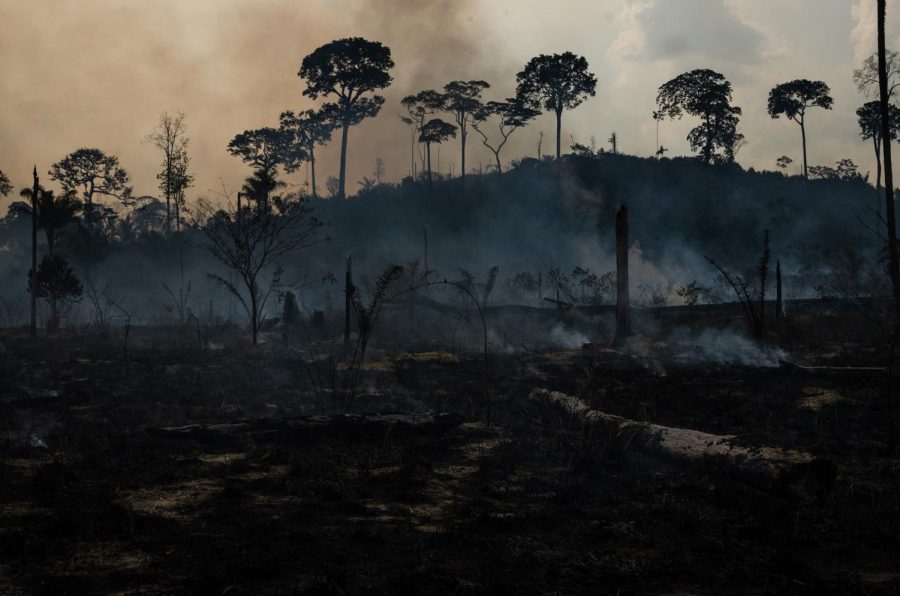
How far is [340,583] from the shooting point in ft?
17.3

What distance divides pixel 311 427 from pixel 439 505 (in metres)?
3.73

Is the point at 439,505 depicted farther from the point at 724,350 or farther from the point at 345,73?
the point at 345,73

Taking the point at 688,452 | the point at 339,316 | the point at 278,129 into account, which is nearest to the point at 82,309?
the point at 339,316

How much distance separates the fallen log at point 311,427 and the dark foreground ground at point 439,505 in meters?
0.07

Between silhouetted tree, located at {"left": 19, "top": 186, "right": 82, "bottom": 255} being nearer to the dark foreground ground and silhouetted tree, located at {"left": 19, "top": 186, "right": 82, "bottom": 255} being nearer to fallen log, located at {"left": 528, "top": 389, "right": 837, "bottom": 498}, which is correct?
the dark foreground ground

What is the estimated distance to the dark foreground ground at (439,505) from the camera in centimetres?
546

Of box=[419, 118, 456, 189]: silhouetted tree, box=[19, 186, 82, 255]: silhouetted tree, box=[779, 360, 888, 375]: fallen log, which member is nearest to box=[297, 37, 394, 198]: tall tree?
box=[419, 118, 456, 189]: silhouetted tree

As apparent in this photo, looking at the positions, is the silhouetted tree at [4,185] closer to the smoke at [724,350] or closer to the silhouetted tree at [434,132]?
the silhouetted tree at [434,132]

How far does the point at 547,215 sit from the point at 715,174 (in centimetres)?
1567

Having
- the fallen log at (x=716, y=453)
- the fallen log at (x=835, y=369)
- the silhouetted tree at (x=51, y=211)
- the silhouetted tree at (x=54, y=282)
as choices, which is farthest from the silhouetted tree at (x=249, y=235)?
the fallen log at (x=835, y=369)

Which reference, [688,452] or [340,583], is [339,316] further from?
[340,583]

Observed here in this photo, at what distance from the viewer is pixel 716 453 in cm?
822

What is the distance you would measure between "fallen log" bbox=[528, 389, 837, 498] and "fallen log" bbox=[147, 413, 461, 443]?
221cm

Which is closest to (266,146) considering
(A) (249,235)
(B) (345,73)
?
(B) (345,73)
